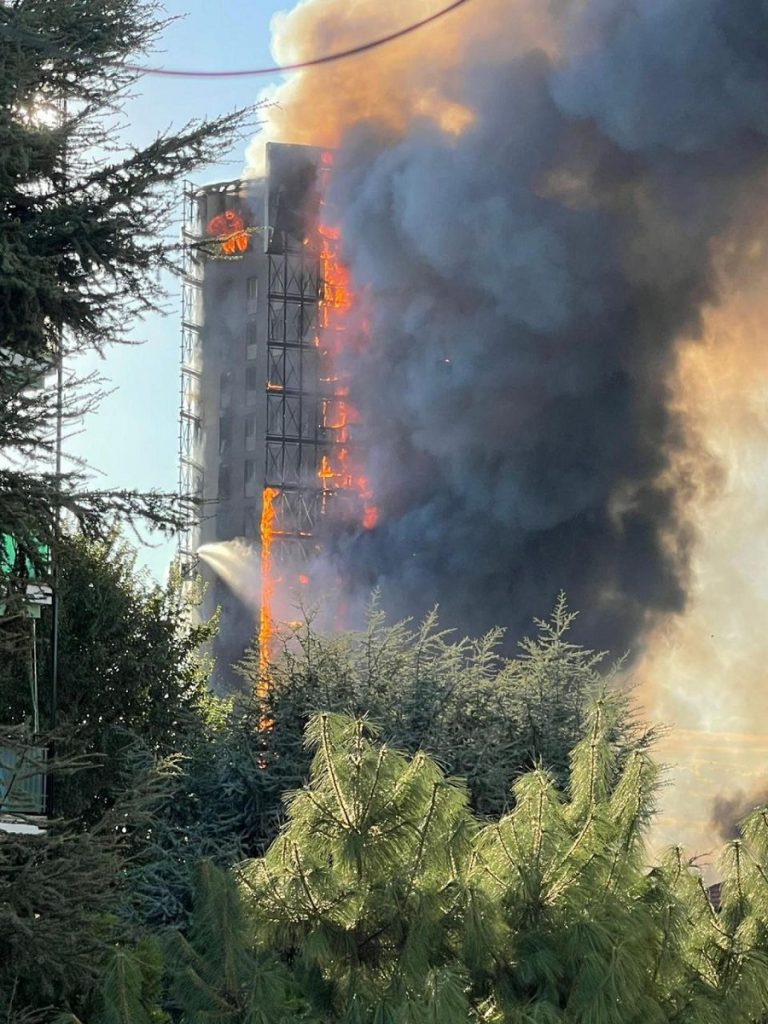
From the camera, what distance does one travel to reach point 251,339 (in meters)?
57.7

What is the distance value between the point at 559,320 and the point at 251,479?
516 inches

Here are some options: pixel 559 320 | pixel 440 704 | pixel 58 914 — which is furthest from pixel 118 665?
pixel 559 320

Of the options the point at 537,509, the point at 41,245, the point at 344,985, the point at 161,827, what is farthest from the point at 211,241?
the point at 537,509

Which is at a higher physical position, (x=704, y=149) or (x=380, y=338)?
(x=704, y=149)

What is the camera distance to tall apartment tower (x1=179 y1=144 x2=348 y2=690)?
54438mm

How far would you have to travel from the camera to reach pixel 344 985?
10383 millimetres

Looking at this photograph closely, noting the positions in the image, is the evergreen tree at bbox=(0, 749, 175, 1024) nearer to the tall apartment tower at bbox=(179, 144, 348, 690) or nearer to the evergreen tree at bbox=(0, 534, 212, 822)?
the evergreen tree at bbox=(0, 534, 212, 822)

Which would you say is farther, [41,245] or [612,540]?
[612,540]

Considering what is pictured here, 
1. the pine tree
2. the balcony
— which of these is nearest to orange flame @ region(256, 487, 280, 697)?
the balcony

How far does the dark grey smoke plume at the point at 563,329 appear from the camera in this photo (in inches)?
1842

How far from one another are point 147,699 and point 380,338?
88.7 feet

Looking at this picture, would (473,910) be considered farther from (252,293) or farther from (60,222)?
(252,293)

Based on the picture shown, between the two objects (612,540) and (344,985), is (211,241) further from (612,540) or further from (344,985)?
(612,540)

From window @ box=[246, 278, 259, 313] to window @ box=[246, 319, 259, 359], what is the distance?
45 centimetres
